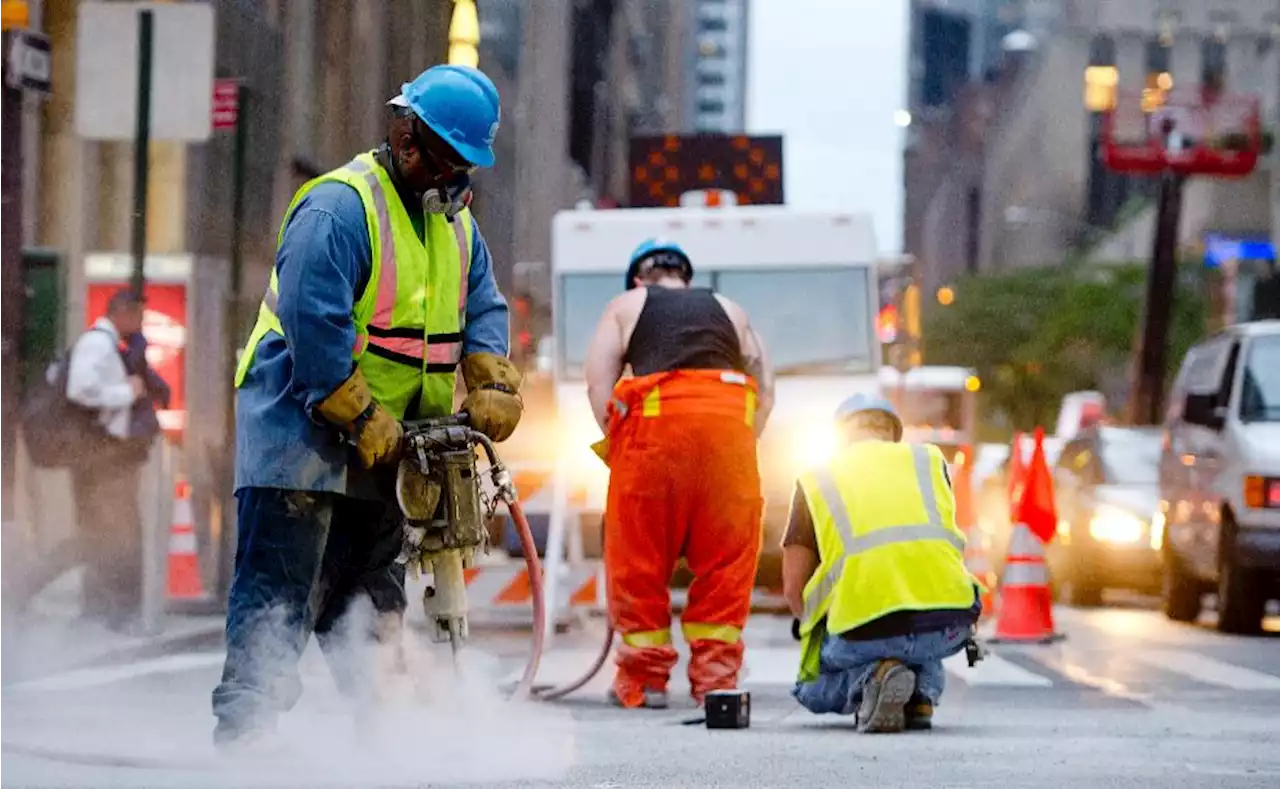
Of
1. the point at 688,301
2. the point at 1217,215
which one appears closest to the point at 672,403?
the point at 688,301

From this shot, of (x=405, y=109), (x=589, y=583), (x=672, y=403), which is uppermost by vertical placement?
(x=405, y=109)

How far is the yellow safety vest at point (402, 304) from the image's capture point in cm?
664

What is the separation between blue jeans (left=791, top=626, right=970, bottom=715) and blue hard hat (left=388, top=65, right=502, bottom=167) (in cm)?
311

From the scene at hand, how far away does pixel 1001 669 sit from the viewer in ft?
41.6

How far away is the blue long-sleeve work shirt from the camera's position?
21.1ft

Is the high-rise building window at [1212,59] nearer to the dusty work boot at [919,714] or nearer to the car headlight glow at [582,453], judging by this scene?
the car headlight glow at [582,453]

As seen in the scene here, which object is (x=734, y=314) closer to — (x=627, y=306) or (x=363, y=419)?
(x=627, y=306)

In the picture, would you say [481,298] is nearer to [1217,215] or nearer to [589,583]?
[589,583]

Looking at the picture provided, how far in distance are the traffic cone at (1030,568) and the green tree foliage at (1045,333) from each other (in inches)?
2807

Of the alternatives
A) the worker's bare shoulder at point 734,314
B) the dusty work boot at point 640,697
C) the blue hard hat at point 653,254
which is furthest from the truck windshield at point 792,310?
the dusty work boot at point 640,697

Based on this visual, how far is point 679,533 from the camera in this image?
9969 mm

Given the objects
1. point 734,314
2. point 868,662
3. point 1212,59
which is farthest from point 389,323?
point 1212,59

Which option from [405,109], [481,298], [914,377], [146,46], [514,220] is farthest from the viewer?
[514,220]

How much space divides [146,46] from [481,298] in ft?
24.6
